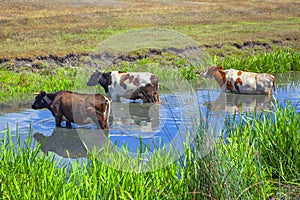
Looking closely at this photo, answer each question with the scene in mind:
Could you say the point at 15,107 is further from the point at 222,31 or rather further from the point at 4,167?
the point at 222,31

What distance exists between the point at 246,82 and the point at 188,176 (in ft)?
25.6

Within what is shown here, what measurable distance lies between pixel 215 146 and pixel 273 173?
172 cm

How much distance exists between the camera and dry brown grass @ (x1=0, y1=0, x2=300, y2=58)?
21.9 m

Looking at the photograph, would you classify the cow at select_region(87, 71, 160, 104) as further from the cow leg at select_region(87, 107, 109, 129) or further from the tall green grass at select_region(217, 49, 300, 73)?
the tall green grass at select_region(217, 49, 300, 73)

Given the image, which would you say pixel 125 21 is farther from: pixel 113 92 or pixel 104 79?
pixel 113 92

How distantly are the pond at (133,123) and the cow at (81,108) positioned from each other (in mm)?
171

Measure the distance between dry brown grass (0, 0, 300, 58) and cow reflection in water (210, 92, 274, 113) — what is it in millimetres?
7111

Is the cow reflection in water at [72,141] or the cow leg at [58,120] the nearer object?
the cow reflection in water at [72,141]

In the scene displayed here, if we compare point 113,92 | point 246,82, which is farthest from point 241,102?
point 113,92

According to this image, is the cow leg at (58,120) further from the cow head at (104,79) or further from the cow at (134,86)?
the cow head at (104,79)

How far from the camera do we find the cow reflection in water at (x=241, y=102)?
11.2m

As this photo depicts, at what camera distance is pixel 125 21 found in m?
31.0

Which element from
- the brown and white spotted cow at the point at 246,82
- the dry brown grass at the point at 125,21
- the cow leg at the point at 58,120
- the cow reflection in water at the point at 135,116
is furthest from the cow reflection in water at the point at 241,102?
the dry brown grass at the point at 125,21

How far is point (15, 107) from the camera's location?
449 inches
